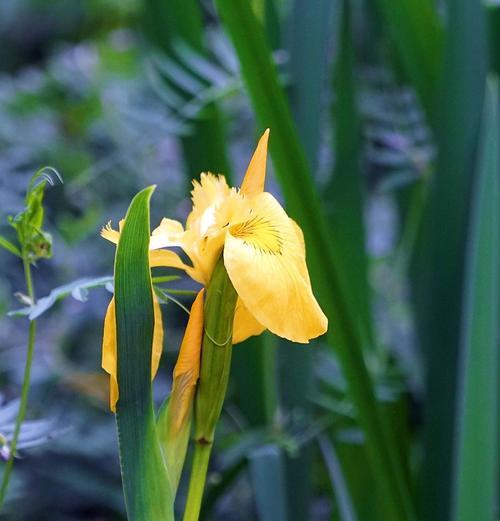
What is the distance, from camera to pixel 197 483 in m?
0.42

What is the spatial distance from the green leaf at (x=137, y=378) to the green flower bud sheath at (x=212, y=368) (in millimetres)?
17

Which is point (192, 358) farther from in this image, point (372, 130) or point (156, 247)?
point (372, 130)

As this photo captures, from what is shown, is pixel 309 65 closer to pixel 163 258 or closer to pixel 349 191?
pixel 349 191

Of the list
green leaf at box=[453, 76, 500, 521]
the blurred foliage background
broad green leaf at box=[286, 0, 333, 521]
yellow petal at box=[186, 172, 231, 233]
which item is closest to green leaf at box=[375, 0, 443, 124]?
the blurred foliage background

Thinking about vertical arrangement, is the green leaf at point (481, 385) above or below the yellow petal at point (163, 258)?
below

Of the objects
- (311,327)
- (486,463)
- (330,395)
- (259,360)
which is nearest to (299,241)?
(311,327)

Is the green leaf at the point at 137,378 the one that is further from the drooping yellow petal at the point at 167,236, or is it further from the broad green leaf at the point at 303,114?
the broad green leaf at the point at 303,114

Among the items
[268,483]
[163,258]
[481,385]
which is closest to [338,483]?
[268,483]

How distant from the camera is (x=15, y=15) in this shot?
2229 millimetres

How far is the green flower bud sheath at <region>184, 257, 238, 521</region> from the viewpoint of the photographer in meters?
0.40

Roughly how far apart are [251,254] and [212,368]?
0.25 ft

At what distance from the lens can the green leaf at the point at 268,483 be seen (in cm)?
76

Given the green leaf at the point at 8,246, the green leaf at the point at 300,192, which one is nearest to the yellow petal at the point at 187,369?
the green leaf at the point at 8,246

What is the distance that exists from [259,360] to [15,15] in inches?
67.2
